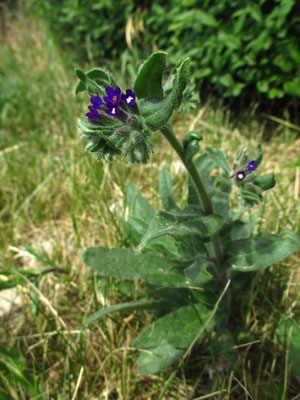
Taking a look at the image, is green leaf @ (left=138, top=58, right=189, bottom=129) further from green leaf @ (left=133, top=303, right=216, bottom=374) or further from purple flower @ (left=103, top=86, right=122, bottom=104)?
green leaf @ (left=133, top=303, right=216, bottom=374)

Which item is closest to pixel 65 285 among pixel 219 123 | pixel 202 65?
pixel 219 123

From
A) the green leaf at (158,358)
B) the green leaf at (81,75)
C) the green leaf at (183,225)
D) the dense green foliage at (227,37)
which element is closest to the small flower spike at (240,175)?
the green leaf at (183,225)

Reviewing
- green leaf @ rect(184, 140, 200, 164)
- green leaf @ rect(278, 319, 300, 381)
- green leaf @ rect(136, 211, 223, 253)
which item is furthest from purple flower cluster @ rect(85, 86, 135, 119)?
green leaf @ rect(278, 319, 300, 381)

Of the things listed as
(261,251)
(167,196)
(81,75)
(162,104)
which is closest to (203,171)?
(167,196)

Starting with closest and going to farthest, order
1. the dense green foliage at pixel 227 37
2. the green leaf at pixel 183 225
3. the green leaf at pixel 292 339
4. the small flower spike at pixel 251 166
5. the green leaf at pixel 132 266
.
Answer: the green leaf at pixel 183 225, the small flower spike at pixel 251 166, the green leaf at pixel 292 339, the green leaf at pixel 132 266, the dense green foliage at pixel 227 37

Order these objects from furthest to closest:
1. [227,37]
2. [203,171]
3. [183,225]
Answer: [227,37] → [203,171] → [183,225]

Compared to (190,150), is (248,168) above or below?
below

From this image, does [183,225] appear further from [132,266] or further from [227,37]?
[227,37]

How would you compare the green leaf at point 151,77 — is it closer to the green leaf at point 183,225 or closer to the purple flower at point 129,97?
the purple flower at point 129,97
